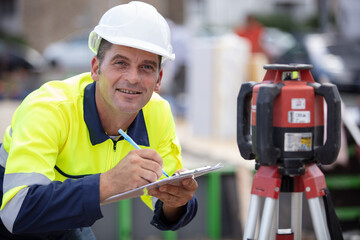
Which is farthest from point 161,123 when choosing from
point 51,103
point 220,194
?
Result: point 220,194

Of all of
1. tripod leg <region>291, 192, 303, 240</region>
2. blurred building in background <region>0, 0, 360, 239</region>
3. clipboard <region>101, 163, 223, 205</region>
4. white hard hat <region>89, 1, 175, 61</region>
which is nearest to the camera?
clipboard <region>101, 163, 223, 205</region>

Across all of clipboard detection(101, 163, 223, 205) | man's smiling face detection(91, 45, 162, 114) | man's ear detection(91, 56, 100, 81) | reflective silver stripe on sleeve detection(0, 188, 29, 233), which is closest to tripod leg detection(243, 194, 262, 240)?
clipboard detection(101, 163, 223, 205)

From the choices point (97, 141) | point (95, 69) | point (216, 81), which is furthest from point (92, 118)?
point (216, 81)

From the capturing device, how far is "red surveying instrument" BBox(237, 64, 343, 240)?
2.53 metres

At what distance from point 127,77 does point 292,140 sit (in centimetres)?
67

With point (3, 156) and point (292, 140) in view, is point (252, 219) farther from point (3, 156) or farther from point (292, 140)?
point (3, 156)

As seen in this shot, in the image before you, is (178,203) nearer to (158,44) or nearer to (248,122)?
(248,122)

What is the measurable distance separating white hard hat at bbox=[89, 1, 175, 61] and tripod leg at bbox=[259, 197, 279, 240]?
0.69 metres

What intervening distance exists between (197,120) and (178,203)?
564cm

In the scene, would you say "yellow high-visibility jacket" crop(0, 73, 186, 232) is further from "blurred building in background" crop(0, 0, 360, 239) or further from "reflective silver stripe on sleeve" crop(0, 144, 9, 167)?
"blurred building in background" crop(0, 0, 360, 239)

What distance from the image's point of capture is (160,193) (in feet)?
8.48

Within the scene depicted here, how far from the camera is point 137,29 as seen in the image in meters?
2.50

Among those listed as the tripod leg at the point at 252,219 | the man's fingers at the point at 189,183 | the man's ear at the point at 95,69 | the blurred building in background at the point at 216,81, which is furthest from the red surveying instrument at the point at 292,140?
the blurred building in background at the point at 216,81

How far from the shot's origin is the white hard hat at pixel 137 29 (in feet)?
8.17
